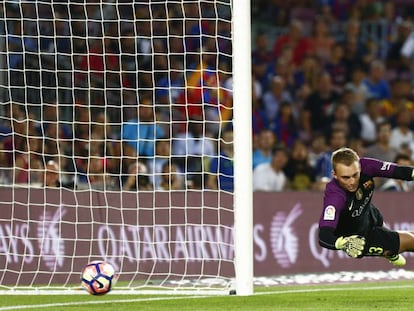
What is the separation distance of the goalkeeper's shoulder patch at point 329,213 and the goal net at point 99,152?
2.45 m

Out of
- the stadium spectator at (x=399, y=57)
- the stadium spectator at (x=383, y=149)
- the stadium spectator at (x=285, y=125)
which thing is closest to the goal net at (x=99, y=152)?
the stadium spectator at (x=383, y=149)

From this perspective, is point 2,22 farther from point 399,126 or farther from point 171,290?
point 399,126

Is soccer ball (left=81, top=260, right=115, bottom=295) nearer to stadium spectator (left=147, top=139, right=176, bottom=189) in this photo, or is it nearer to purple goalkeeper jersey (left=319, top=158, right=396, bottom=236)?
purple goalkeeper jersey (left=319, top=158, right=396, bottom=236)

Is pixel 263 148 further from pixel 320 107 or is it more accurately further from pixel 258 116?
pixel 320 107

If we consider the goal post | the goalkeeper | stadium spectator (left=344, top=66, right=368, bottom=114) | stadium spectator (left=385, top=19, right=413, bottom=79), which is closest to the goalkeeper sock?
the goalkeeper

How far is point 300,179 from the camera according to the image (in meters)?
14.4

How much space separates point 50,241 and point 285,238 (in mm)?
2896

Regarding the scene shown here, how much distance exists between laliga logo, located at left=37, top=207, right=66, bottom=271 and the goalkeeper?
3539 mm

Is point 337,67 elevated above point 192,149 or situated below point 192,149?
above

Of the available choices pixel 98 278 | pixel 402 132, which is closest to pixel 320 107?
pixel 402 132

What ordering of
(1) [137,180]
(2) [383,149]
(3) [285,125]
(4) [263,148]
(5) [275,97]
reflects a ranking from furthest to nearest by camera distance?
(5) [275,97] → (3) [285,125] → (2) [383,149] → (4) [263,148] → (1) [137,180]

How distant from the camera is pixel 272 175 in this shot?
556 inches

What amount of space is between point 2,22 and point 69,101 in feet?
3.62

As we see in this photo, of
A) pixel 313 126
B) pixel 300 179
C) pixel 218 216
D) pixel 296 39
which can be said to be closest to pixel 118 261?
pixel 218 216
